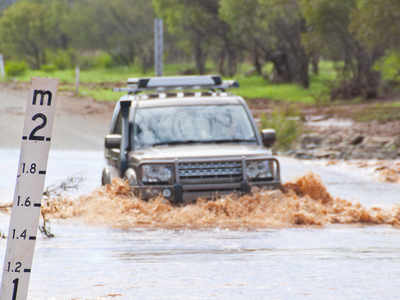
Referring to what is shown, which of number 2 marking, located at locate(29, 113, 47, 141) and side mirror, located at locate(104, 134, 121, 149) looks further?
side mirror, located at locate(104, 134, 121, 149)

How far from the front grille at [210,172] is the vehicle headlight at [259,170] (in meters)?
0.12

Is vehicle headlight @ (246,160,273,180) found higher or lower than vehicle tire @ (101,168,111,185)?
lower

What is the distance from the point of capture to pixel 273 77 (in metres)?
61.8

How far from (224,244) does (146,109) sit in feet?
11.0

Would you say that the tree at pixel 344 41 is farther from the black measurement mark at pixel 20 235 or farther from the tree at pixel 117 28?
the tree at pixel 117 28

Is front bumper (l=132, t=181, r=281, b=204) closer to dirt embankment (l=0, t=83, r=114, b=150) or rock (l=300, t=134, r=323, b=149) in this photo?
dirt embankment (l=0, t=83, r=114, b=150)

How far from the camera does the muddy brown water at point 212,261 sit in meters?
6.46

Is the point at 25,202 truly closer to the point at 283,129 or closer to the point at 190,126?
the point at 190,126

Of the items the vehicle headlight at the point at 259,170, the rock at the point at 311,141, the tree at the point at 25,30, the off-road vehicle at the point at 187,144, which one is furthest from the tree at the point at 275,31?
the tree at the point at 25,30

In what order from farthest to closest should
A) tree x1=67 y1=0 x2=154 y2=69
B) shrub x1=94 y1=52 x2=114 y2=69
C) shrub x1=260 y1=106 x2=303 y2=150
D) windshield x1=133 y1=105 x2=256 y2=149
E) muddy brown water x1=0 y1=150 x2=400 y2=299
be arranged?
1. shrub x1=94 y1=52 x2=114 y2=69
2. tree x1=67 y1=0 x2=154 y2=69
3. shrub x1=260 y1=106 x2=303 y2=150
4. windshield x1=133 y1=105 x2=256 y2=149
5. muddy brown water x1=0 y1=150 x2=400 y2=299

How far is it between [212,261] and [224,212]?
9.83 feet

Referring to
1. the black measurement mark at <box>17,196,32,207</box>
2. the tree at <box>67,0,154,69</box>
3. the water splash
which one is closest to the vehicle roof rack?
the water splash

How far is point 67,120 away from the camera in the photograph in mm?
34781

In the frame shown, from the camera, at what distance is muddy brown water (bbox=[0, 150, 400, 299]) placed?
6.46 m
